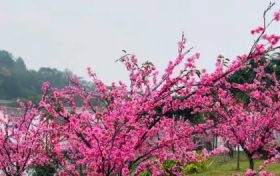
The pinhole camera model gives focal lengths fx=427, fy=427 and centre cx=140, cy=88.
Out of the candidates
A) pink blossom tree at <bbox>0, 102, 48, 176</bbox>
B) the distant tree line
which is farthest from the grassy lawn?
the distant tree line

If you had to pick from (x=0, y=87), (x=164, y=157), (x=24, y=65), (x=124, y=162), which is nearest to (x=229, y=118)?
(x=164, y=157)

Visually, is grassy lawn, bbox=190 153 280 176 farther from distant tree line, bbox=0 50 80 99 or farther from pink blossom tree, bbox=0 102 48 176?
distant tree line, bbox=0 50 80 99

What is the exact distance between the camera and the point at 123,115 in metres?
5.13

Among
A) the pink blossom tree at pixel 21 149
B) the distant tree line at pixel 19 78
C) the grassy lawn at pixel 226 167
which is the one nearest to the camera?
the pink blossom tree at pixel 21 149

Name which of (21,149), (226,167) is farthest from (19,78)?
(21,149)

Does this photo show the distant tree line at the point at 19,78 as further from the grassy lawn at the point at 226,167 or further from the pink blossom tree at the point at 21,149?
the pink blossom tree at the point at 21,149

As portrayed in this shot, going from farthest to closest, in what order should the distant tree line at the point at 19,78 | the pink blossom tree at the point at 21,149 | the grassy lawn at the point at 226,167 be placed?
the distant tree line at the point at 19,78 < the grassy lawn at the point at 226,167 < the pink blossom tree at the point at 21,149

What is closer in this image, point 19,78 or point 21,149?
point 21,149

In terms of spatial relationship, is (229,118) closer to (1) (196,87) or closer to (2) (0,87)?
(1) (196,87)

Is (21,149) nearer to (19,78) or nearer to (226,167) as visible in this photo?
(226,167)

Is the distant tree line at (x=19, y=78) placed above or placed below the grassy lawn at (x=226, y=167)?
above

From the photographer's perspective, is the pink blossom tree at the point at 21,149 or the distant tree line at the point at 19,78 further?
the distant tree line at the point at 19,78

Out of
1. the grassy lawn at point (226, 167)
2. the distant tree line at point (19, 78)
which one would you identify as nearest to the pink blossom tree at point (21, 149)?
the grassy lawn at point (226, 167)

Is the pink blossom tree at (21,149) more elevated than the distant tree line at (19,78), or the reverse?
the distant tree line at (19,78)
